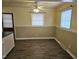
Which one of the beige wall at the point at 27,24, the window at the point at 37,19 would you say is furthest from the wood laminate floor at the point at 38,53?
the window at the point at 37,19

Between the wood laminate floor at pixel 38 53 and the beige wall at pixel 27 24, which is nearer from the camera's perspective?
the wood laminate floor at pixel 38 53

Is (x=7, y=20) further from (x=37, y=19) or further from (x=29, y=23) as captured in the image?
(x=37, y=19)

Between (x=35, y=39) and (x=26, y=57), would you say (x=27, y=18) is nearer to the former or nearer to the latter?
(x=35, y=39)

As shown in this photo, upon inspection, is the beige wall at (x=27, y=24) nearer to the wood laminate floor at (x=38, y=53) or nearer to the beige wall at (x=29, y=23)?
the beige wall at (x=29, y=23)

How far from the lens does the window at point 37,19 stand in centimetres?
889

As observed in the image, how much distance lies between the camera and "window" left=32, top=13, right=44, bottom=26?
350 inches

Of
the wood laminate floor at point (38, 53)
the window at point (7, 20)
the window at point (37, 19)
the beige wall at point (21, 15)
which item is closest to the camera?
the wood laminate floor at point (38, 53)

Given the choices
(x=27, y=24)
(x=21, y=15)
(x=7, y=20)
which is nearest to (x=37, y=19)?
(x=27, y=24)

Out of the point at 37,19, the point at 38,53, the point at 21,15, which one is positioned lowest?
the point at 38,53

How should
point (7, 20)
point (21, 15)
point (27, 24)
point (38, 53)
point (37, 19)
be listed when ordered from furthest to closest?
point (37, 19) < point (27, 24) < point (21, 15) < point (7, 20) < point (38, 53)

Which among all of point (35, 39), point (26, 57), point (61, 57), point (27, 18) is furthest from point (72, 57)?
point (27, 18)

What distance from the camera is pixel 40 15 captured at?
8.92 metres

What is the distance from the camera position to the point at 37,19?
8938 millimetres

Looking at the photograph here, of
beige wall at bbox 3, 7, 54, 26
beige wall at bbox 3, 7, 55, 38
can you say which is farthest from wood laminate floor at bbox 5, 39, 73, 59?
beige wall at bbox 3, 7, 54, 26
